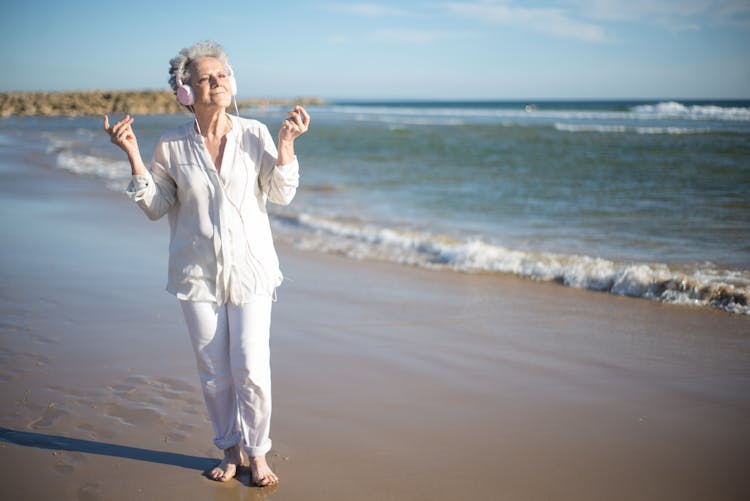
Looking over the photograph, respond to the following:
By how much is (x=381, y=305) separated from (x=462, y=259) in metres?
2.07

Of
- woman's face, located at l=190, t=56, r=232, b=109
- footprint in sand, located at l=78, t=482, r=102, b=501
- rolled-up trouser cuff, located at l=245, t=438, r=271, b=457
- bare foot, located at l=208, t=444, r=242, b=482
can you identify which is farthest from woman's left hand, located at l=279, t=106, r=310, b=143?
footprint in sand, located at l=78, t=482, r=102, b=501

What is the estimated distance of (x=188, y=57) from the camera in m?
2.68

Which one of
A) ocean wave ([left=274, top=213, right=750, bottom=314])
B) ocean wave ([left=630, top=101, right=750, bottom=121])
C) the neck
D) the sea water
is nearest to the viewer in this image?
the neck

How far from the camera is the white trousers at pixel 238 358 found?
2.75 meters

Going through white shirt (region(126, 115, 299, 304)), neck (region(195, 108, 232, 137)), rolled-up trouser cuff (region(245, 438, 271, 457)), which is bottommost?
rolled-up trouser cuff (region(245, 438, 271, 457))

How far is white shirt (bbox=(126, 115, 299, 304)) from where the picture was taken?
268 cm

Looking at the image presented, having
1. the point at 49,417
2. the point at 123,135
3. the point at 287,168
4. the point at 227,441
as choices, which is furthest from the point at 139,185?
the point at 49,417

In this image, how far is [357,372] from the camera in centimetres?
430

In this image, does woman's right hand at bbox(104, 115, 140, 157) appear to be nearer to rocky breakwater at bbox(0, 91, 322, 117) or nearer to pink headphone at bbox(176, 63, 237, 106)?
pink headphone at bbox(176, 63, 237, 106)

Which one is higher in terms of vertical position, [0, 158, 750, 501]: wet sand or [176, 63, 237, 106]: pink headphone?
[176, 63, 237, 106]: pink headphone

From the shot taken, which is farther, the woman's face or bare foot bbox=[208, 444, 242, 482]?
bare foot bbox=[208, 444, 242, 482]

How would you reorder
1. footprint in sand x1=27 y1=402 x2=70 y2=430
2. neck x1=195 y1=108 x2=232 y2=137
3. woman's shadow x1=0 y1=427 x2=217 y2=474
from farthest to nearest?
footprint in sand x1=27 y1=402 x2=70 y2=430 < woman's shadow x1=0 y1=427 x2=217 y2=474 < neck x1=195 y1=108 x2=232 y2=137

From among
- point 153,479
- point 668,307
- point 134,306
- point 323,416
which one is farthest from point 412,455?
point 668,307

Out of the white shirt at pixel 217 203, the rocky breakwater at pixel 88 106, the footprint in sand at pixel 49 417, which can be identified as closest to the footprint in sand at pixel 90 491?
the footprint in sand at pixel 49 417
